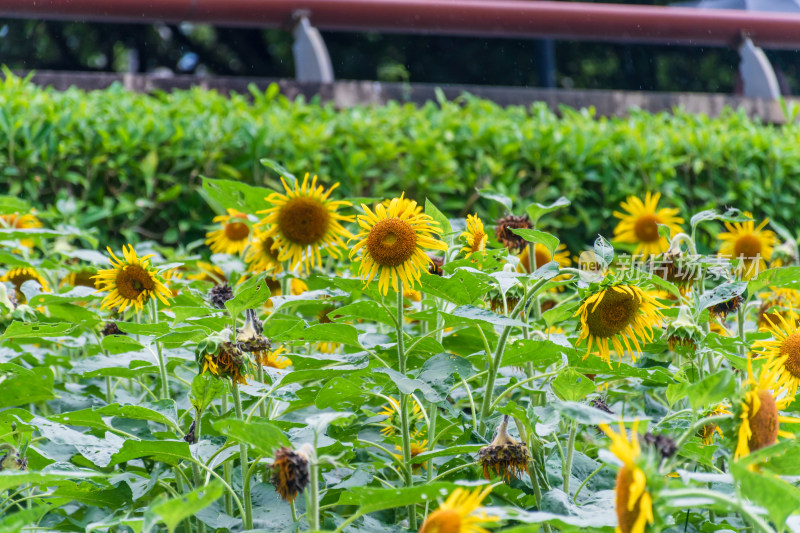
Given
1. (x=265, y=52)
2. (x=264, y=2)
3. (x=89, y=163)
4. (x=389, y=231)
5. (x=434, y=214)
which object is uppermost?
(x=265, y=52)

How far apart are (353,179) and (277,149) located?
12.5 inches

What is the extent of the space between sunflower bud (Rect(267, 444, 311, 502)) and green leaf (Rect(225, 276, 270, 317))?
328 mm

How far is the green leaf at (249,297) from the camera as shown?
1.20 meters

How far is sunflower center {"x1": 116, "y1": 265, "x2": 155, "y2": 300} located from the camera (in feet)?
4.87

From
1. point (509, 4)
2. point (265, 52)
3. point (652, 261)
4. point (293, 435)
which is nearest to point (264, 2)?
point (509, 4)

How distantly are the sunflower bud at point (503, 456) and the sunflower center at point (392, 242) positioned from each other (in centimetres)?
29

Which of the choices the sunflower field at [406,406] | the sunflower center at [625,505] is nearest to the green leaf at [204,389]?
the sunflower field at [406,406]

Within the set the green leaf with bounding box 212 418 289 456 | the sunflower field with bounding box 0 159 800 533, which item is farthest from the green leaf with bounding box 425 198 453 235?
the green leaf with bounding box 212 418 289 456

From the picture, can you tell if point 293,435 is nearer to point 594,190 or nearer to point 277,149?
point 277,149

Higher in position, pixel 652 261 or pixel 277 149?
pixel 277 149

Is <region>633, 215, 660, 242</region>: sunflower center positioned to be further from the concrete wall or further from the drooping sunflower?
the concrete wall

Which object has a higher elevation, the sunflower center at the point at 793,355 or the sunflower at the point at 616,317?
the sunflower at the point at 616,317

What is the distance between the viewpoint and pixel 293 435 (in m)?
1.12

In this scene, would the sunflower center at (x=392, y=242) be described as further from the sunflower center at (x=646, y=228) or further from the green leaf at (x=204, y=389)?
the sunflower center at (x=646, y=228)
